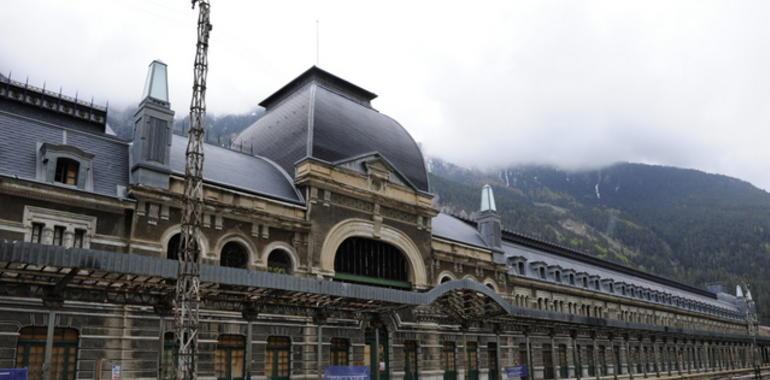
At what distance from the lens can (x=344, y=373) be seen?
26625mm

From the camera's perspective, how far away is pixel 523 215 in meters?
194

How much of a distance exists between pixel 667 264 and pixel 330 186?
A: 19181cm

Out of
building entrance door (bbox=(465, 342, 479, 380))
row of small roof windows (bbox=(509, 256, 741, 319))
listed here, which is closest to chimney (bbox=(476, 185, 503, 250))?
row of small roof windows (bbox=(509, 256, 741, 319))

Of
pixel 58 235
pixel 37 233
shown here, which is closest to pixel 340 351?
pixel 58 235

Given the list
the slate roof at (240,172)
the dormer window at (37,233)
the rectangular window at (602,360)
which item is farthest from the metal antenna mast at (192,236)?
the rectangular window at (602,360)

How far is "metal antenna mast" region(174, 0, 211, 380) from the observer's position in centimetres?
1942

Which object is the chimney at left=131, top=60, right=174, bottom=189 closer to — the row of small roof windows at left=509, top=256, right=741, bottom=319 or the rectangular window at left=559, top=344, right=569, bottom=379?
the row of small roof windows at left=509, top=256, right=741, bottom=319

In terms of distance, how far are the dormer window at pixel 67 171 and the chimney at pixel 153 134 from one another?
2429mm

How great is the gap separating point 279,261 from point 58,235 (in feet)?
35.7

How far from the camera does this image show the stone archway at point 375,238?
3362cm

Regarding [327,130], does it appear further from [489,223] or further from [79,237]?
[489,223]

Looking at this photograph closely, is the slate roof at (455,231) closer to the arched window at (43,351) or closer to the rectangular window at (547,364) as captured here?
the rectangular window at (547,364)

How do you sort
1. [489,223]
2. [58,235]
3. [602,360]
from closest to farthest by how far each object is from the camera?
[58,235]
[489,223]
[602,360]

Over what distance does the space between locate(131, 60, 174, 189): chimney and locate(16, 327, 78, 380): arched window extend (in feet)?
23.5
